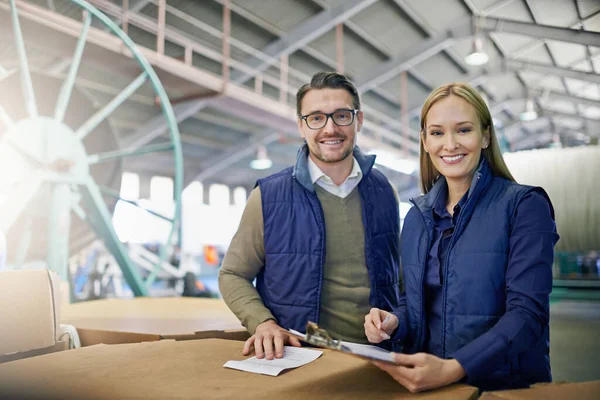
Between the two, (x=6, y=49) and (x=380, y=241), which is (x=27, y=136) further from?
(x=380, y=241)

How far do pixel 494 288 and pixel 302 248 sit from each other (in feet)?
1.94

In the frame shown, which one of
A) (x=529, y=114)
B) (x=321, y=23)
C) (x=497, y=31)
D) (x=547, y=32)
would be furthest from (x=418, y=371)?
(x=529, y=114)

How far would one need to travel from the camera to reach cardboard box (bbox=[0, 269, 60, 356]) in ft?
3.48

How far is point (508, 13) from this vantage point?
1842 mm

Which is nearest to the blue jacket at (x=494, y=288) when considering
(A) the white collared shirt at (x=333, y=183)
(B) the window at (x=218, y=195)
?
(A) the white collared shirt at (x=333, y=183)

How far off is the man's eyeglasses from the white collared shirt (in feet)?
0.40

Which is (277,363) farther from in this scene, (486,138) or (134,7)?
(134,7)

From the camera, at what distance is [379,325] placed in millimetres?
1032

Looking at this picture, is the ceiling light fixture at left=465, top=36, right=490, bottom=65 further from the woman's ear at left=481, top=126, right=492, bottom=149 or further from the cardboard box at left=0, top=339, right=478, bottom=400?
the cardboard box at left=0, top=339, right=478, bottom=400

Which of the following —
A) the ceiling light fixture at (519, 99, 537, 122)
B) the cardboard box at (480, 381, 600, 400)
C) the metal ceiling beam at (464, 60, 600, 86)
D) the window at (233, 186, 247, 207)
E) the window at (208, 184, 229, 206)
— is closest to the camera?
the cardboard box at (480, 381, 600, 400)

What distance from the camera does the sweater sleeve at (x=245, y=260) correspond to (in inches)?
53.1

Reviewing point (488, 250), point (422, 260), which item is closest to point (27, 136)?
point (422, 260)

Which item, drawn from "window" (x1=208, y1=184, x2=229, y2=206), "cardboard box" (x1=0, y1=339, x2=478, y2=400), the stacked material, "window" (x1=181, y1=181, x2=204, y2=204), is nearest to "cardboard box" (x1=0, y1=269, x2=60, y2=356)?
"cardboard box" (x1=0, y1=339, x2=478, y2=400)

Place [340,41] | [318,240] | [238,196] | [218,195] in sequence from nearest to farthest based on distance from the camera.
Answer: [318,240]
[340,41]
[218,195]
[238,196]
